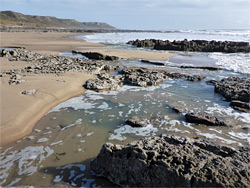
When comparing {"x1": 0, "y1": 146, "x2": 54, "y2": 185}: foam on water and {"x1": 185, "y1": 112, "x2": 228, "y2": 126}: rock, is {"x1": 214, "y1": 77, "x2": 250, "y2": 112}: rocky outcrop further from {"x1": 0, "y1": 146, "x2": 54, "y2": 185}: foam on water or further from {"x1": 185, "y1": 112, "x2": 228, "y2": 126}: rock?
{"x1": 0, "y1": 146, "x2": 54, "y2": 185}: foam on water

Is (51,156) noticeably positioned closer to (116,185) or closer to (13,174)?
(13,174)

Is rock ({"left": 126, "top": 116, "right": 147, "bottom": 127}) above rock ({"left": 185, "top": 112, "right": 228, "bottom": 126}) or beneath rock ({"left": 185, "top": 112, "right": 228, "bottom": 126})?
beneath

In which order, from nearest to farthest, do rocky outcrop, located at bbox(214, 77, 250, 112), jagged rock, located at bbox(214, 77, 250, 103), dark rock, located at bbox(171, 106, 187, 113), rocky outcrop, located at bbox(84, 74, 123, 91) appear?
1. dark rock, located at bbox(171, 106, 187, 113)
2. rocky outcrop, located at bbox(214, 77, 250, 112)
3. jagged rock, located at bbox(214, 77, 250, 103)
4. rocky outcrop, located at bbox(84, 74, 123, 91)

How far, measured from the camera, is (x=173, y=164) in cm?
322

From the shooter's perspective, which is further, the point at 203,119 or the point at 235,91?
the point at 235,91

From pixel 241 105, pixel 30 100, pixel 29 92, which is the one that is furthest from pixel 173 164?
pixel 29 92

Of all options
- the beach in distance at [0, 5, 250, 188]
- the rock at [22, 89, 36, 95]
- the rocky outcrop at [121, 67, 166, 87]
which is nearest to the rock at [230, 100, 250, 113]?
the beach in distance at [0, 5, 250, 188]

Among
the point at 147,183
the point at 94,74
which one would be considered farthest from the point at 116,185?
the point at 94,74

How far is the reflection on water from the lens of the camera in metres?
3.90

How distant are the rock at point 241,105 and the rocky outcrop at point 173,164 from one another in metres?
3.99

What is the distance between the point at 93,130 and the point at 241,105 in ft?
18.6

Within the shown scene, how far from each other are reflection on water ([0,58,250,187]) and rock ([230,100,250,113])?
25 cm

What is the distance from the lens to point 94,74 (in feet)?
38.3

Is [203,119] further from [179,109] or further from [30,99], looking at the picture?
[30,99]
